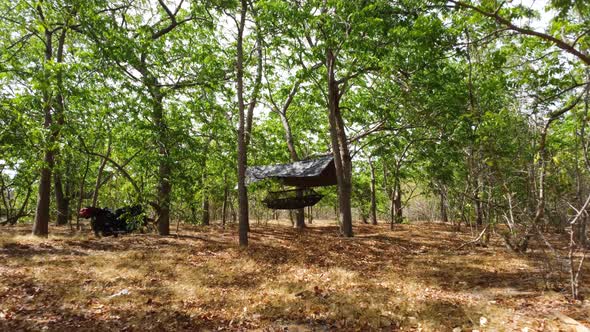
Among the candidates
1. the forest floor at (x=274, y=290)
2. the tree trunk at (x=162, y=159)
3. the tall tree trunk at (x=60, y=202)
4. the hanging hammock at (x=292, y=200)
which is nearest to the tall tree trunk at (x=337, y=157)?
the hanging hammock at (x=292, y=200)

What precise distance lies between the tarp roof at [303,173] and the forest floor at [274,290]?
9.64 ft

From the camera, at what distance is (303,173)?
11.7 m

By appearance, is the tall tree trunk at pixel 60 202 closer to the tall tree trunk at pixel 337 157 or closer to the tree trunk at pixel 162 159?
the tree trunk at pixel 162 159

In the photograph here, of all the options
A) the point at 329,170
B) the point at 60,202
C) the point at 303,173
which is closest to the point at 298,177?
the point at 303,173

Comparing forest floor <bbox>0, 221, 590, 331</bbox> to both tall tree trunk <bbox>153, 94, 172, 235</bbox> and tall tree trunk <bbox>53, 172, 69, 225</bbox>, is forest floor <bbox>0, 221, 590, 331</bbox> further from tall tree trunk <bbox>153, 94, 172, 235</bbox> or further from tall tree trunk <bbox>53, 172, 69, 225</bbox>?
tall tree trunk <bbox>53, 172, 69, 225</bbox>

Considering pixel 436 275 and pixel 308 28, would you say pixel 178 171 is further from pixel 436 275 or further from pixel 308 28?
pixel 436 275

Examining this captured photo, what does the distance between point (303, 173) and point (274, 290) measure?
6.09 metres

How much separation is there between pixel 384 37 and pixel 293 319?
7655 mm

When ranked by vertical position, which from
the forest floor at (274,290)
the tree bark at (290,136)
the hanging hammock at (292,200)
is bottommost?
the forest floor at (274,290)

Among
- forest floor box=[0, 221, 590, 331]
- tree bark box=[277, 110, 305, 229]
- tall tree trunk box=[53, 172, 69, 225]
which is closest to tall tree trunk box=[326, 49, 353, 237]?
tree bark box=[277, 110, 305, 229]

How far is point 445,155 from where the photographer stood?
547 inches

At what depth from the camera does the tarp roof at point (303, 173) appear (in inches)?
461

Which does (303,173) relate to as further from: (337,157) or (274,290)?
(274,290)

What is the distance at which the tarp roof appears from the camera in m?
11.7
